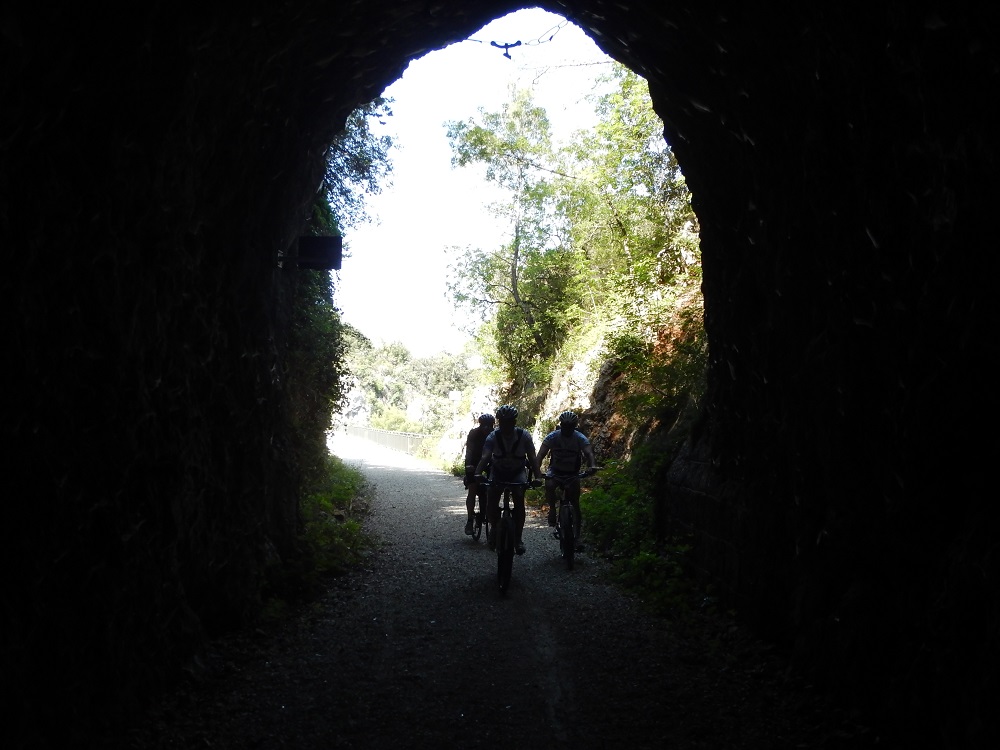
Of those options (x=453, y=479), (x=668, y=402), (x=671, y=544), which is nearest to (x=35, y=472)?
(x=671, y=544)

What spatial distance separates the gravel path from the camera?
4.72 metres

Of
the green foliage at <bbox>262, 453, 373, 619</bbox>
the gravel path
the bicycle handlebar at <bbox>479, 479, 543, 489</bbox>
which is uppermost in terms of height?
the bicycle handlebar at <bbox>479, 479, 543, 489</bbox>

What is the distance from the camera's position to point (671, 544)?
9422 millimetres

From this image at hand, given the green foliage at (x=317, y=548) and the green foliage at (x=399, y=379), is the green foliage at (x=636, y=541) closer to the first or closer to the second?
the green foliage at (x=317, y=548)

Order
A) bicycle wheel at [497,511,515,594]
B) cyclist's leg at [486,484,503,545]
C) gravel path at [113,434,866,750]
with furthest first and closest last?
1. cyclist's leg at [486,484,503,545]
2. bicycle wheel at [497,511,515,594]
3. gravel path at [113,434,866,750]

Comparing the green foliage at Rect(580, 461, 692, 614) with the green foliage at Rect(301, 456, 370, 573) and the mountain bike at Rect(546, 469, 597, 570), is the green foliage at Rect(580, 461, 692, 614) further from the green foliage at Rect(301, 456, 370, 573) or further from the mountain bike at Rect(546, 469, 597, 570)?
the green foliage at Rect(301, 456, 370, 573)

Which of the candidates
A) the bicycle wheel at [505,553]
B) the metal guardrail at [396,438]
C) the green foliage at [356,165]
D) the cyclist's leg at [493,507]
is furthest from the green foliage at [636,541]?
the metal guardrail at [396,438]

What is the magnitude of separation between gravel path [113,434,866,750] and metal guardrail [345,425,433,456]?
30.3 metres

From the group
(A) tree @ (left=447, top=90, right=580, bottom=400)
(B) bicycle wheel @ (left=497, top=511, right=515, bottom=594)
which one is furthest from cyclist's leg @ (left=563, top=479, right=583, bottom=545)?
(A) tree @ (left=447, top=90, right=580, bottom=400)

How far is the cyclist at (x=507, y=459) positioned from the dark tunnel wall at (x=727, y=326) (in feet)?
7.89

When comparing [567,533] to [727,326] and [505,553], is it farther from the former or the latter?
[727,326]

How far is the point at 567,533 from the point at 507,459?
1.44m

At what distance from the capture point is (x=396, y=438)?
5322 centimetres

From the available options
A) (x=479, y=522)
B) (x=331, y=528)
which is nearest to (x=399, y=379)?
(x=479, y=522)
